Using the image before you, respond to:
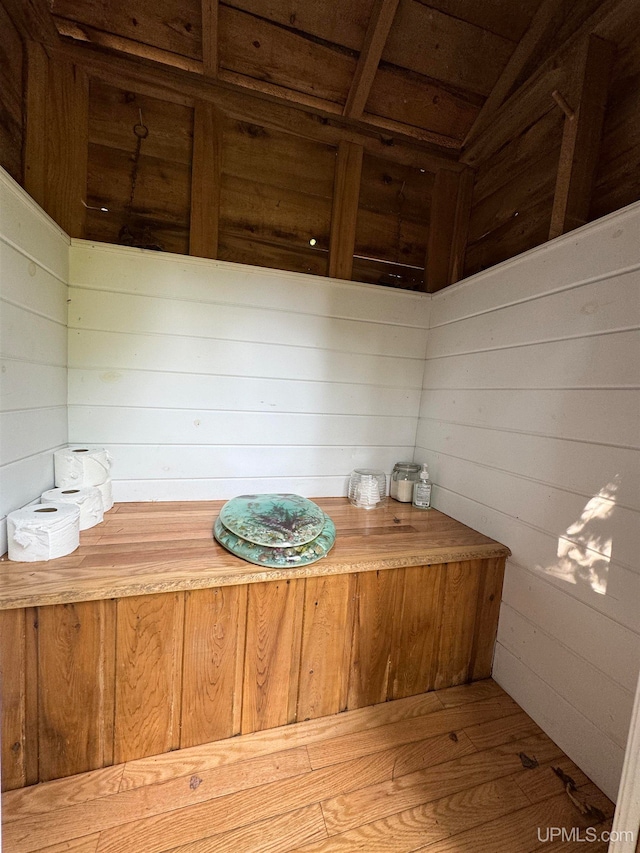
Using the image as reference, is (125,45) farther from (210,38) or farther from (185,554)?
(185,554)

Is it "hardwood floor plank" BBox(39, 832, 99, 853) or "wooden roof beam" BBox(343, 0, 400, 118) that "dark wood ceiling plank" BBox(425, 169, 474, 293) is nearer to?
"wooden roof beam" BBox(343, 0, 400, 118)

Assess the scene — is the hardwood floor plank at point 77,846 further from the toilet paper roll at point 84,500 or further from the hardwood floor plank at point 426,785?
the toilet paper roll at point 84,500

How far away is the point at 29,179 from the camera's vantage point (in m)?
1.27

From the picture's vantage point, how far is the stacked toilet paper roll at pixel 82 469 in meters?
1.26

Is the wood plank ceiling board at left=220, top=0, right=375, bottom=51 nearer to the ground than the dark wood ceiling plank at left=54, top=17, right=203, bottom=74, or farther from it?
farther from it

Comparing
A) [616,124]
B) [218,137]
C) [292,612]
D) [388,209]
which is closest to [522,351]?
[616,124]

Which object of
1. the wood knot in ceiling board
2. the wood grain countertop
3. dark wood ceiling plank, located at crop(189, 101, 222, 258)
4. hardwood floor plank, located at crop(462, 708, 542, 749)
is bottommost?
hardwood floor plank, located at crop(462, 708, 542, 749)

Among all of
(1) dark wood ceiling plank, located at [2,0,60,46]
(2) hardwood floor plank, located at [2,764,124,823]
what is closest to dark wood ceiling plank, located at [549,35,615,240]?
(1) dark wood ceiling plank, located at [2,0,60,46]

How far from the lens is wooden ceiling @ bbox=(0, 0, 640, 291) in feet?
3.96

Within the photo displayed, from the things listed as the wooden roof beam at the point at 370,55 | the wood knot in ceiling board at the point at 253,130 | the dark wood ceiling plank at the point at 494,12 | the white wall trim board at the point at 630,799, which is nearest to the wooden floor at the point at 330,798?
the white wall trim board at the point at 630,799

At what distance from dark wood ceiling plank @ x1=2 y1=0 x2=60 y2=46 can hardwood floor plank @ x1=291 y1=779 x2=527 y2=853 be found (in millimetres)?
2572

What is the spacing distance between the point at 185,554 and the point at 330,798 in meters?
0.78

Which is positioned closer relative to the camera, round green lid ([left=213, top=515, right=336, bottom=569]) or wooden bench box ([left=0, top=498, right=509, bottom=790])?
wooden bench box ([left=0, top=498, right=509, bottom=790])

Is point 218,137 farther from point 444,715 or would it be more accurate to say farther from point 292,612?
point 444,715
